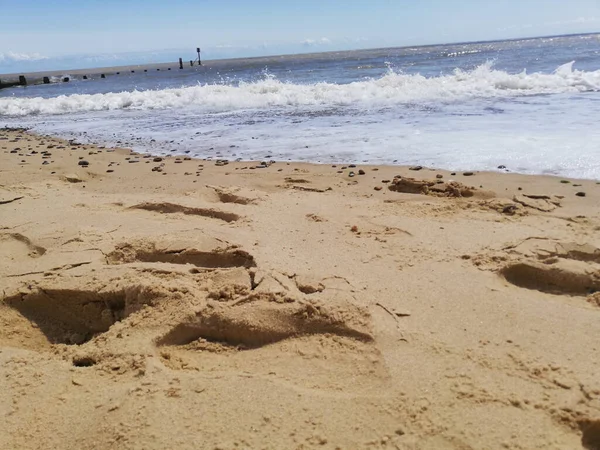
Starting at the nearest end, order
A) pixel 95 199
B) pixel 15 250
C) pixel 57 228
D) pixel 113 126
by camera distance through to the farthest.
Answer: pixel 15 250 < pixel 57 228 < pixel 95 199 < pixel 113 126

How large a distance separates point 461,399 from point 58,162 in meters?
5.54

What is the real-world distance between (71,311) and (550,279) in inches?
92.2

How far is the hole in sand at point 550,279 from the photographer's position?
225cm

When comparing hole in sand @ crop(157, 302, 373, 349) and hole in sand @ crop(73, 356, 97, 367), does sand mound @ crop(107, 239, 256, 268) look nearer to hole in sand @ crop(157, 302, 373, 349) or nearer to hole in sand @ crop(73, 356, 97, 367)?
hole in sand @ crop(157, 302, 373, 349)

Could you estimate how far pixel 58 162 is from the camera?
5.67 m

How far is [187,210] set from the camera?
349 centimetres

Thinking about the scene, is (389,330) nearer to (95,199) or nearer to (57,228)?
(57,228)

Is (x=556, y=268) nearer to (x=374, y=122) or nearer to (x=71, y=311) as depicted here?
(x=71, y=311)

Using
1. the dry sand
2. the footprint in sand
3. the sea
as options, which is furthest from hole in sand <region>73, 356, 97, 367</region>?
the sea

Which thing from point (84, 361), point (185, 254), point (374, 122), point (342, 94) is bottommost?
point (84, 361)

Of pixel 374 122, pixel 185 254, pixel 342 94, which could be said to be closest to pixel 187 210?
pixel 185 254

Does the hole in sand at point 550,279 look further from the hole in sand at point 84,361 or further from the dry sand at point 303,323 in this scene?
the hole in sand at point 84,361

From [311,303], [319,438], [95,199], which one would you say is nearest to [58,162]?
[95,199]

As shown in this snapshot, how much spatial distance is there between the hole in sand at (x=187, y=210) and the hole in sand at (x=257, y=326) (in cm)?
129
